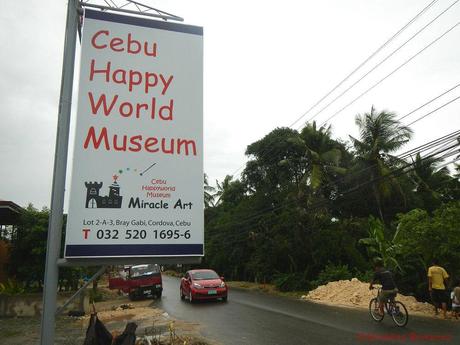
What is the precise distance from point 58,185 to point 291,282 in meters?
24.5

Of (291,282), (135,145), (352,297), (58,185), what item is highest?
(135,145)

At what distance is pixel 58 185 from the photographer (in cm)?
421

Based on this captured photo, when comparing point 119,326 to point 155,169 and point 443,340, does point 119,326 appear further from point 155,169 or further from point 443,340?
point 155,169

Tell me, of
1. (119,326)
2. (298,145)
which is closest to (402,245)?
(119,326)

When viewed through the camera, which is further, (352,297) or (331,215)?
(331,215)

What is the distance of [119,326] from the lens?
12961 mm

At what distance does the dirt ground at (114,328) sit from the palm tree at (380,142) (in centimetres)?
2073

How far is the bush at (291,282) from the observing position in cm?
2628

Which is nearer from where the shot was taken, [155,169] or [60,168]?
[60,168]

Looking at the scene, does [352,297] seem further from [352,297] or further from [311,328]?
[311,328]

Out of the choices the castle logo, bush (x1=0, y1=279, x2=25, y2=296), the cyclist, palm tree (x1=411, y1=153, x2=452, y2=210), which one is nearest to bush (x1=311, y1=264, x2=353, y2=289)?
the cyclist

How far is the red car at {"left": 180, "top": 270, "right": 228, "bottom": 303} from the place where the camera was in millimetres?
19484

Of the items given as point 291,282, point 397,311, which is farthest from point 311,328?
point 291,282

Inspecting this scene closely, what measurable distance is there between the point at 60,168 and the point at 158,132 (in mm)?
1085
